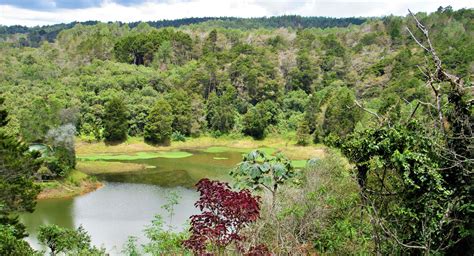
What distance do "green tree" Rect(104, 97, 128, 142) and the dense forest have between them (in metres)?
0.14

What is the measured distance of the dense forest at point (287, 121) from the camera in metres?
6.47

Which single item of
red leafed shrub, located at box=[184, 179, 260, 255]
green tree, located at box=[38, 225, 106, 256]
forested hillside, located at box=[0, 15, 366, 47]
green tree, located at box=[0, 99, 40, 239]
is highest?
forested hillside, located at box=[0, 15, 366, 47]

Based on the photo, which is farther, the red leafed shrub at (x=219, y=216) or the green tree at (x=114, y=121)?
the green tree at (x=114, y=121)

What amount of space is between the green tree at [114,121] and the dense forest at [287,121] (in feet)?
0.45

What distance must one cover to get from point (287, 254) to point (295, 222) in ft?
8.27

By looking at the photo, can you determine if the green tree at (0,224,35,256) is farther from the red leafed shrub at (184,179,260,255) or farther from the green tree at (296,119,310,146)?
the green tree at (296,119,310,146)

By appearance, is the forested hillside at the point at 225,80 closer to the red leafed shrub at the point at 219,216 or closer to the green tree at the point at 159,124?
the green tree at the point at 159,124

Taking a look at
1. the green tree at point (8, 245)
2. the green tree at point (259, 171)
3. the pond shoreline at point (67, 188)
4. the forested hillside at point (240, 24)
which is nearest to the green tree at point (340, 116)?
the pond shoreline at point (67, 188)

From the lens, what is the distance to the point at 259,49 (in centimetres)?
6856

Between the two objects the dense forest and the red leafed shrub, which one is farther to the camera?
the dense forest

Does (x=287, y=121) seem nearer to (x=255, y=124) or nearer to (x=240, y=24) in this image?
(x=255, y=124)

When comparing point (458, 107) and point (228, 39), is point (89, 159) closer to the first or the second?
point (458, 107)

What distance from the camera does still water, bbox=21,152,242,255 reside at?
22047mm

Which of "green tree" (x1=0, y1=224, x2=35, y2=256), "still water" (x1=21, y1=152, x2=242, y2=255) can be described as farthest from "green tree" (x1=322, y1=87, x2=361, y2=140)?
"green tree" (x1=0, y1=224, x2=35, y2=256)
